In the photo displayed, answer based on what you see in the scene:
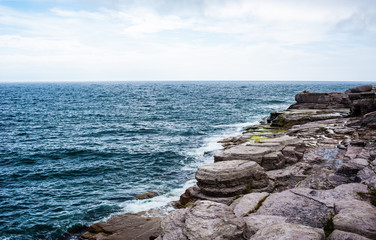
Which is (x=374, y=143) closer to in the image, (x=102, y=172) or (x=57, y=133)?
(x=102, y=172)

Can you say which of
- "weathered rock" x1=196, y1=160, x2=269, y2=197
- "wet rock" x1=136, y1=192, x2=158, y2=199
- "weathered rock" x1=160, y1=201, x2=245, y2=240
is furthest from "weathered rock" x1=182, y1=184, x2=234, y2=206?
"wet rock" x1=136, y1=192, x2=158, y2=199

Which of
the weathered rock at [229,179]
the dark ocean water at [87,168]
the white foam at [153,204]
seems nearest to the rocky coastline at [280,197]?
the weathered rock at [229,179]

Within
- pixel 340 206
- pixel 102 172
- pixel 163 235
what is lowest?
pixel 102 172

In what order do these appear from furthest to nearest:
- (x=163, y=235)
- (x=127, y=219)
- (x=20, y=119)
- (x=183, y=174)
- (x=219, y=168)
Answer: (x=20, y=119) → (x=183, y=174) → (x=127, y=219) → (x=219, y=168) → (x=163, y=235)

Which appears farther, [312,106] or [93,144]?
[312,106]

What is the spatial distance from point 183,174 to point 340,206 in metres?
14.7

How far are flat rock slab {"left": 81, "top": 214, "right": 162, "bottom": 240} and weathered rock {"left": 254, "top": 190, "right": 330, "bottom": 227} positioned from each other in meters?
4.83

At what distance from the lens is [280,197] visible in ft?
34.5

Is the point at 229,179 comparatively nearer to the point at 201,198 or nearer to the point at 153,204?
the point at 201,198

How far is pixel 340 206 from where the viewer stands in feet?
27.8

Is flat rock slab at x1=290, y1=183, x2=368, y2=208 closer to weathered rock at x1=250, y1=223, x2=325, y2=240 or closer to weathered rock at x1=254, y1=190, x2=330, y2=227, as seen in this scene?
weathered rock at x1=254, y1=190, x2=330, y2=227

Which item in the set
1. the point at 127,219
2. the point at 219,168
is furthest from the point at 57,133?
the point at 219,168

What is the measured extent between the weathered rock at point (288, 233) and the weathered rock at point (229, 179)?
15.0 feet

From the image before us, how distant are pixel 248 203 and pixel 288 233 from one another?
12.0 ft
